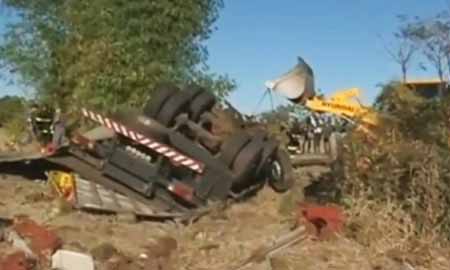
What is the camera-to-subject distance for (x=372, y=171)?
8.56 m

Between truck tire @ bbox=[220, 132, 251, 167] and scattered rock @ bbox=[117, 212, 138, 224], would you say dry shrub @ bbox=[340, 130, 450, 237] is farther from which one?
scattered rock @ bbox=[117, 212, 138, 224]

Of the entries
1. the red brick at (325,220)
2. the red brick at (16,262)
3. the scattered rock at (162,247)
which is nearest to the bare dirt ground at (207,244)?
the scattered rock at (162,247)

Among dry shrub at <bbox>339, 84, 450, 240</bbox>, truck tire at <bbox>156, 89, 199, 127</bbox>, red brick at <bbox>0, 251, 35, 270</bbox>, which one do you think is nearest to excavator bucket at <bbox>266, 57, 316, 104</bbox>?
truck tire at <bbox>156, 89, 199, 127</bbox>

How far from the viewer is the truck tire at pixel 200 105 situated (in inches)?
→ 459

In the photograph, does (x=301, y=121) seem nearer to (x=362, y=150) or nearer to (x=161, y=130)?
(x=161, y=130)

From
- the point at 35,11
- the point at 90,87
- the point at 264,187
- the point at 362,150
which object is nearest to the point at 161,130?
the point at 264,187

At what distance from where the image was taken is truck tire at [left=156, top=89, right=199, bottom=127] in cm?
1138

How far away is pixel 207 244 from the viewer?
28.4 ft

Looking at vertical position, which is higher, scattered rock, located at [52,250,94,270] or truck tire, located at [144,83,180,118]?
truck tire, located at [144,83,180,118]

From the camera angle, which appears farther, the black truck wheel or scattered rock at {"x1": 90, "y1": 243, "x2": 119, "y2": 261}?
the black truck wheel

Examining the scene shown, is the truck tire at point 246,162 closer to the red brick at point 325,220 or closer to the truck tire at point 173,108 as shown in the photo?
the truck tire at point 173,108

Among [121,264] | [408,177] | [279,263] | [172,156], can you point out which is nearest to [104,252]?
[121,264]

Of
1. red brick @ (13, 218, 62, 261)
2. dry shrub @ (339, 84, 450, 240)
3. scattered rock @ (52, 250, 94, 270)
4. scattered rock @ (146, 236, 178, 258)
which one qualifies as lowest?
scattered rock @ (146, 236, 178, 258)

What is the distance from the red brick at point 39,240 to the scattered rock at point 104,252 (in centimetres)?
34
